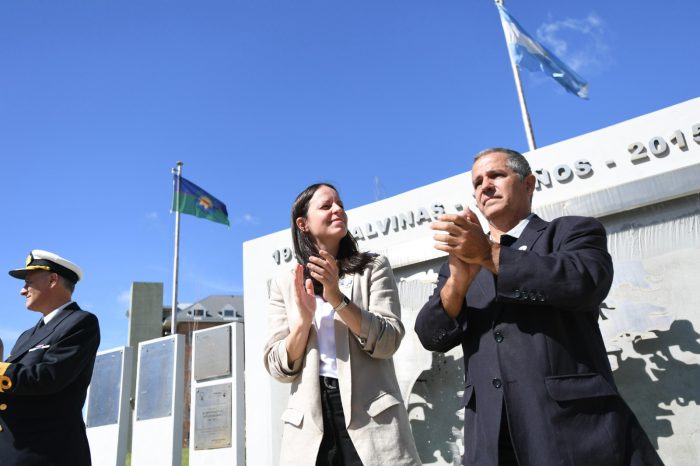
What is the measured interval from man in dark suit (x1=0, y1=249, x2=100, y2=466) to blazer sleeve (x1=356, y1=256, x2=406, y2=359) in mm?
1888

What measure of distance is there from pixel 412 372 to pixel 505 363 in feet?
10.1

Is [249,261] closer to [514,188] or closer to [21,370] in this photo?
[21,370]

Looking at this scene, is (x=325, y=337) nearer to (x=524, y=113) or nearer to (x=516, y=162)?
(x=516, y=162)

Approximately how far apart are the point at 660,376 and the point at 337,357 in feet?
8.42

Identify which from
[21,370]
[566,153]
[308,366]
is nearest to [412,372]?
[566,153]

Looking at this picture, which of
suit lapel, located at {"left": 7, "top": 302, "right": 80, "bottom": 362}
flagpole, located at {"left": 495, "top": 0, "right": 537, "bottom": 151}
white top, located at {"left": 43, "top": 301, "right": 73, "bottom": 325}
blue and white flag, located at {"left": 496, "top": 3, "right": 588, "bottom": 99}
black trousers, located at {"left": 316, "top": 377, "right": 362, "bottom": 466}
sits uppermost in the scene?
blue and white flag, located at {"left": 496, "top": 3, "right": 588, "bottom": 99}

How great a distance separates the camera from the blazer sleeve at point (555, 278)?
1.64 metres

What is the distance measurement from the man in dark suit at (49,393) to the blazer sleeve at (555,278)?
2.65m

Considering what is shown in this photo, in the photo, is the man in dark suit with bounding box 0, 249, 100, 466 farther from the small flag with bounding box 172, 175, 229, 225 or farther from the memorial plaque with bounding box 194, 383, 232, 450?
the small flag with bounding box 172, 175, 229, 225

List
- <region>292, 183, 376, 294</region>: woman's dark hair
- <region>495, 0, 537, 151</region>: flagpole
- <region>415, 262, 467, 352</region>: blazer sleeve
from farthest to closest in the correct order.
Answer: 1. <region>495, 0, 537, 151</region>: flagpole
2. <region>292, 183, 376, 294</region>: woman's dark hair
3. <region>415, 262, 467, 352</region>: blazer sleeve

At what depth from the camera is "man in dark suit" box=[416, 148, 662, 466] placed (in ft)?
5.04

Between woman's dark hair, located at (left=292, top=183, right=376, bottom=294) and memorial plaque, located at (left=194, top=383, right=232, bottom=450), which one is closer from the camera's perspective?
woman's dark hair, located at (left=292, top=183, right=376, bottom=294)

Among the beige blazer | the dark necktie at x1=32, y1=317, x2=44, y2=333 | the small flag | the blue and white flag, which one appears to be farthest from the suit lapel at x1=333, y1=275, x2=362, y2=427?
the small flag

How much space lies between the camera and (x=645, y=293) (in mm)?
3990
